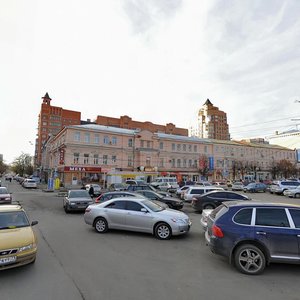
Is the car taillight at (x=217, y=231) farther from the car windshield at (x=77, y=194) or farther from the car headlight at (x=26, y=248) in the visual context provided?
the car windshield at (x=77, y=194)

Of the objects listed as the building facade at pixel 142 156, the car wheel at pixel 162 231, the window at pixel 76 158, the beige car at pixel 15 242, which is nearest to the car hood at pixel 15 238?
the beige car at pixel 15 242

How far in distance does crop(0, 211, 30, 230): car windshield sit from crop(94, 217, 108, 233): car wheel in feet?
11.2

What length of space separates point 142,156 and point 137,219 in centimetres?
4452

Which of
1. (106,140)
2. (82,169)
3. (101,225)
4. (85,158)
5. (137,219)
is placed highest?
(106,140)

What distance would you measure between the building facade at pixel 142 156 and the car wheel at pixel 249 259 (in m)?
36.3

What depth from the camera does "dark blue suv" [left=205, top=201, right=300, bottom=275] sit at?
5.50 metres

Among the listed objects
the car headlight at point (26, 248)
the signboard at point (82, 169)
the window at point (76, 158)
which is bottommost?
the car headlight at point (26, 248)

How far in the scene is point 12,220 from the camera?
21.5 feet

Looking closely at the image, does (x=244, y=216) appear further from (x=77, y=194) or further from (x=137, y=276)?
(x=77, y=194)

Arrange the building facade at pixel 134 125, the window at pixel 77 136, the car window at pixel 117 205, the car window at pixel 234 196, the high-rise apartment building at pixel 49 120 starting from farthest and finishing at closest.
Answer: the high-rise apartment building at pixel 49 120
the building facade at pixel 134 125
the window at pixel 77 136
the car window at pixel 234 196
the car window at pixel 117 205

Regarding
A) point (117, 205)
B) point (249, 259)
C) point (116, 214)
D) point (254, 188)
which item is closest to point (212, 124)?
point (254, 188)

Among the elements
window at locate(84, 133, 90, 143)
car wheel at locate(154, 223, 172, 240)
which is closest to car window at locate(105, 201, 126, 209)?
car wheel at locate(154, 223, 172, 240)

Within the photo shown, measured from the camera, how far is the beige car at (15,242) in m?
5.21

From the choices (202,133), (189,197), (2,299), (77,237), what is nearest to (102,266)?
(2,299)
